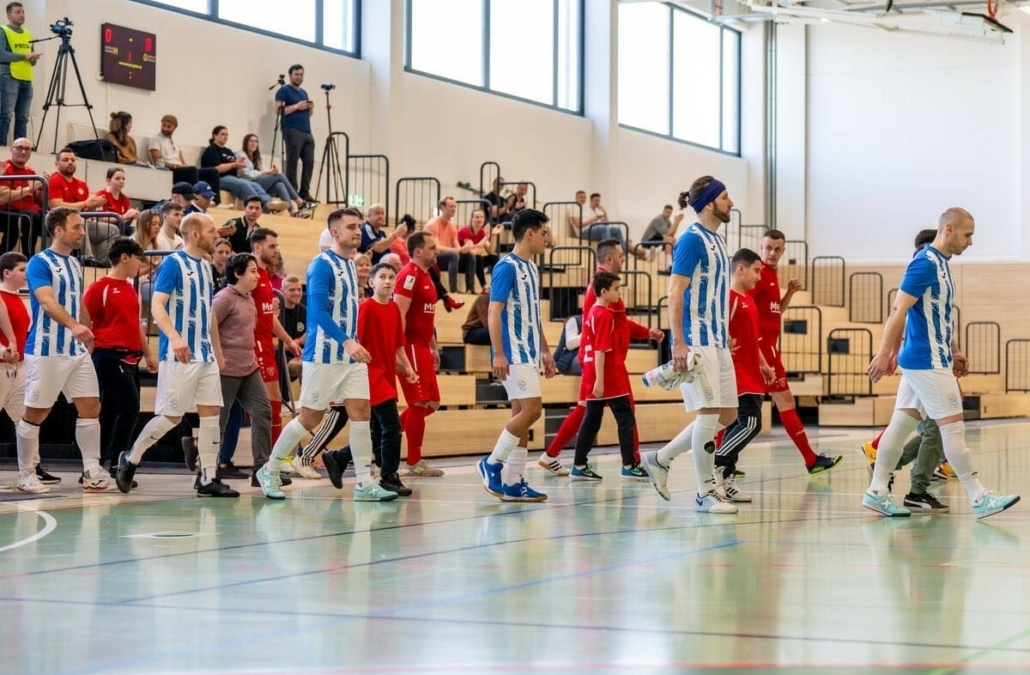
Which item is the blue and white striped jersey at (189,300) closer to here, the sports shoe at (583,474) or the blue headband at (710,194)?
Result: the blue headband at (710,194)

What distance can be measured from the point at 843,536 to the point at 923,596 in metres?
1.82

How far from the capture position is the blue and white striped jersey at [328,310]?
26.6 ft

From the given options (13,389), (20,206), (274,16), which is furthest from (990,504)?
(274,16)

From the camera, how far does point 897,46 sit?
27922mm

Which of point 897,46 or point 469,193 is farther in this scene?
point 897,46

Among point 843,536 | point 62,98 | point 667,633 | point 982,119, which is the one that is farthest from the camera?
point 982,119

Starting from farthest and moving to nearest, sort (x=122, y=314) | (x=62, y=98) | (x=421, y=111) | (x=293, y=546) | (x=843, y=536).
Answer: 1. (x=421, y=111)
2. (x=62, y=98)
3. (x=122, y=314)
4. (x=843, y=536)
5. (x=293, y=546)

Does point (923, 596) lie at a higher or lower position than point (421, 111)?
lower

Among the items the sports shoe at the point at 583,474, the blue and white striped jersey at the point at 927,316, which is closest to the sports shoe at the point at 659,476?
the blue and white striped jersey at the point at 927,316

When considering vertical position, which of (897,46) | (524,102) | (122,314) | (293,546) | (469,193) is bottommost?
(293,546)

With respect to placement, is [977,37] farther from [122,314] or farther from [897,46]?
[122,314]

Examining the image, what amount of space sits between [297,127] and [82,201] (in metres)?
5.29

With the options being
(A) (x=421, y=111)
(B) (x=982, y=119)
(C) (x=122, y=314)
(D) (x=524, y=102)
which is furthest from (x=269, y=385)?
(B) (x=982, y=119)

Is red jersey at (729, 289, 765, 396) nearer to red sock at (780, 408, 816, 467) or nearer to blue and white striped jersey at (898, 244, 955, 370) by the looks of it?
red sock at (780, 408, 816, 467)
